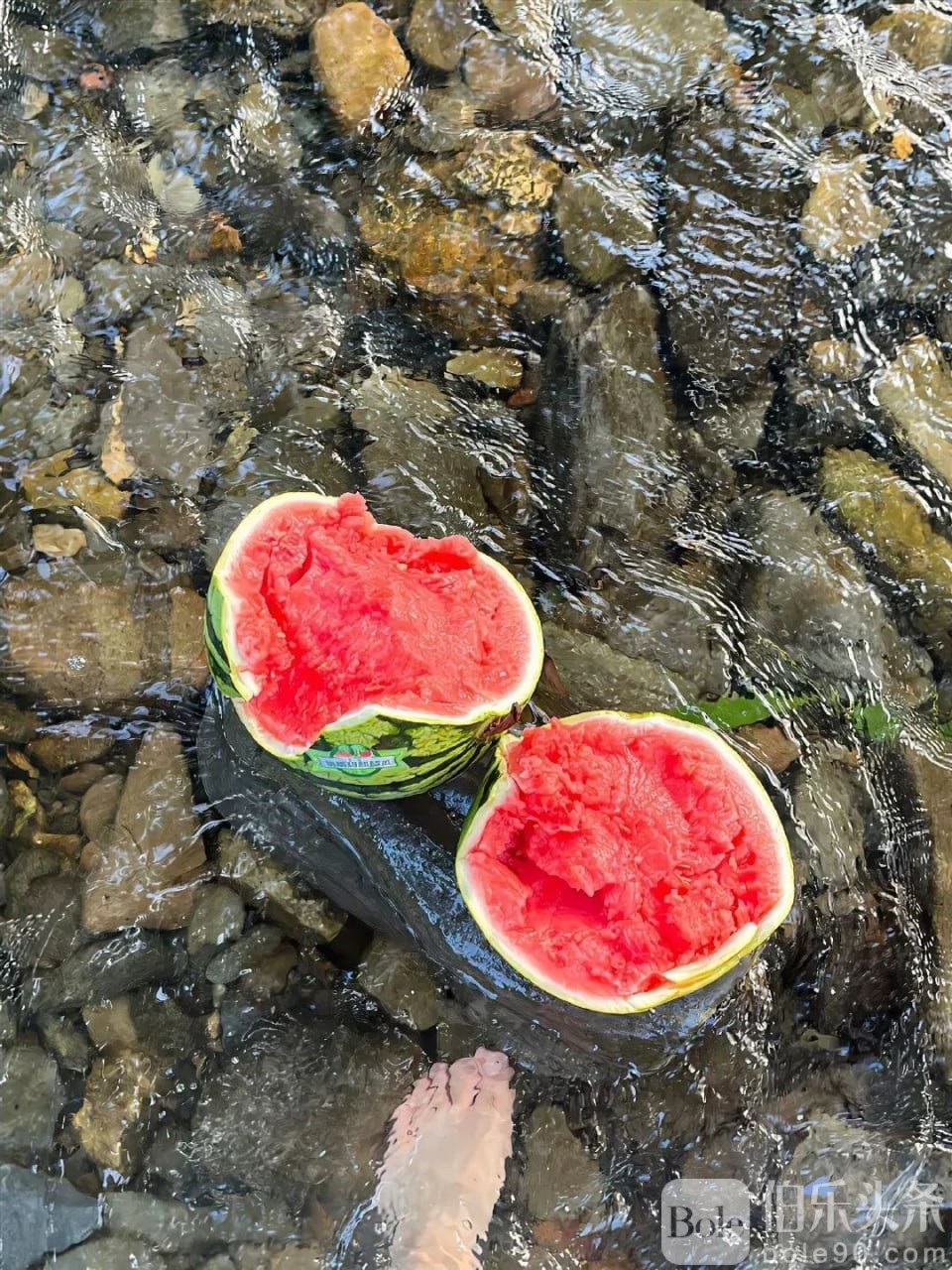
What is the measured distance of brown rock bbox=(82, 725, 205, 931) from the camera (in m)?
3.04

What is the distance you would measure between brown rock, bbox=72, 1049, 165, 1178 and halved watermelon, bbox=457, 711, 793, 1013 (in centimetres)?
152

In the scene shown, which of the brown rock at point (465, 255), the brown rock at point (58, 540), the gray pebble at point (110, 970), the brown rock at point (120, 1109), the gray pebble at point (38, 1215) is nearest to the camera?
the gray pebble at point (38, 1215)

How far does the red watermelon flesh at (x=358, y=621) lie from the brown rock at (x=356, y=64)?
6.52 feet

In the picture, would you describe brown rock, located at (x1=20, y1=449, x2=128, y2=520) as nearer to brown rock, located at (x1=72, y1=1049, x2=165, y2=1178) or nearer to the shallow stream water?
the shallow stream water

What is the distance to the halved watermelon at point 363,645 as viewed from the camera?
2.32m

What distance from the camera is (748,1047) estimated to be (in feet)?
9.77

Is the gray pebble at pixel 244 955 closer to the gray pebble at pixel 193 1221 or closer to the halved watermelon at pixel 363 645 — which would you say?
the gray pebble at pixel 193 1221

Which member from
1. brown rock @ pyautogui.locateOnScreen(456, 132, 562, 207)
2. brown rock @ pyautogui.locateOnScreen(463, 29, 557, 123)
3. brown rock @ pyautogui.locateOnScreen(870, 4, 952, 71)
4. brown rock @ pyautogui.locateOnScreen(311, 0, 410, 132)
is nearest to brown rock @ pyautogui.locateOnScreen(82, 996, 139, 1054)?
brown rock @ pyautogui.locateOnScreen(456, 132, 562, 207)

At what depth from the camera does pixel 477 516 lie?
3285 mm

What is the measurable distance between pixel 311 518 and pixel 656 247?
6.19 feet

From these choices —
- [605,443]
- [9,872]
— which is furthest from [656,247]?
[9,872]

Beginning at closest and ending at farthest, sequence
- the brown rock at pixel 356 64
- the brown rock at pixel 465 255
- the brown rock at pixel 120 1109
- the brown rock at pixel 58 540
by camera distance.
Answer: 1. the brown rock at pixel 120 1109
2. the brown rock at pixel 58 540
3. the brown rock at pixel 465 255
4. the brown rock at pixel 356 64

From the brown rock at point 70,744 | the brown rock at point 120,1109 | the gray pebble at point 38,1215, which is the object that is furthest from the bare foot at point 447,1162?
the brown rock at point 70,744

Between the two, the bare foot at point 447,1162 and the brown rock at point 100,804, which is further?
the brown rock at point 100,804
